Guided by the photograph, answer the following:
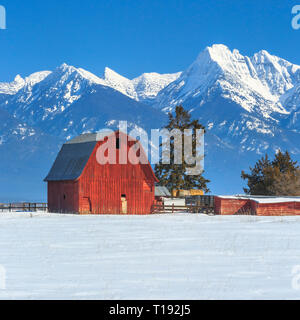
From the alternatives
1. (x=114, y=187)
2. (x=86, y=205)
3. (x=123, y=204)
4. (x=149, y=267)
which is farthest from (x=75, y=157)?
(x=149, y=267)

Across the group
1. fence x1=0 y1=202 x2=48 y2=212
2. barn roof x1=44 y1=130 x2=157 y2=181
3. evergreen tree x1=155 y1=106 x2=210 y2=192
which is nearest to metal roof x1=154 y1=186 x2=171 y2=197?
evergreen tree x1=155 y1=106 x2=210 y2=192

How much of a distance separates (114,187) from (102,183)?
1235mm

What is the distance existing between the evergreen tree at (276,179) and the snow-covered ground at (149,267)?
4027 centimetres

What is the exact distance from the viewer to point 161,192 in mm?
75375

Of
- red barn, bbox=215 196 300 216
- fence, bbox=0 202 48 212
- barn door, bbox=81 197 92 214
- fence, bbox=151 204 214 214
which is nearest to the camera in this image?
red barn, bbox=215 196 300 216

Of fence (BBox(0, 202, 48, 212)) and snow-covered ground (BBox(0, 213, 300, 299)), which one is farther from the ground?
fence (BBox(0, 202, 48, 212))

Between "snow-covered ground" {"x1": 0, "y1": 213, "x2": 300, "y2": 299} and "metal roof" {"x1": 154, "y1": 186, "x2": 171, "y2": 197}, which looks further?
"metal roof" {"x1": 154, "y1": 186, "x2": 171, "y2": 197}

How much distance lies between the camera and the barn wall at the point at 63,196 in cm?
5600

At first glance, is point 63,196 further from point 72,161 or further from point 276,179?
point 276,179

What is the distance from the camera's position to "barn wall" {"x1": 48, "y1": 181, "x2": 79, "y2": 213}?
184 feet

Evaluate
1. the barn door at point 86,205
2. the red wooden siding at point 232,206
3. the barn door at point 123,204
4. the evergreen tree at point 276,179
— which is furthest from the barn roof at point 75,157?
the evergreen tree at point 276,179

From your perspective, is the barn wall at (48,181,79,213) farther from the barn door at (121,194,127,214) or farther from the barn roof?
the barn door at (121,194,127,214)

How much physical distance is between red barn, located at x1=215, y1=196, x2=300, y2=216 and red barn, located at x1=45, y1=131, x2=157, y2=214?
7.14m
